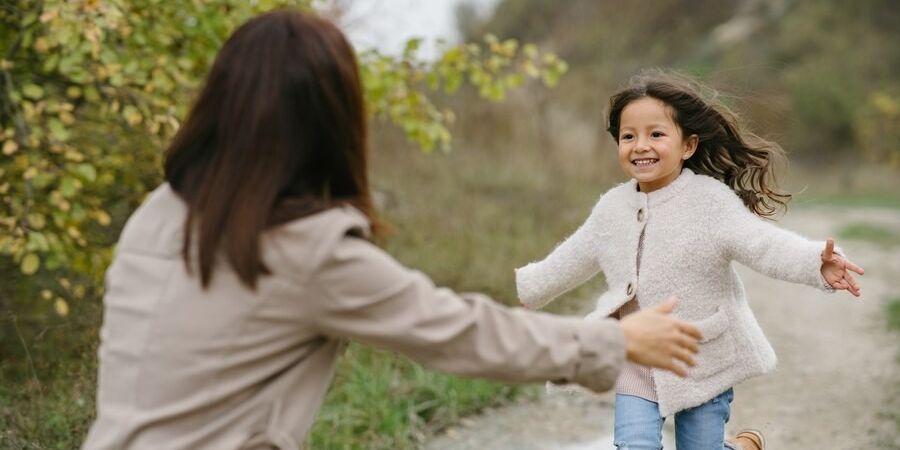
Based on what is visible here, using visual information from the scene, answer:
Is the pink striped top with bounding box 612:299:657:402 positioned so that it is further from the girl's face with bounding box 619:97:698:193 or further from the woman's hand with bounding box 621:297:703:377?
the woman's hand with bounding box 621:297:703:377

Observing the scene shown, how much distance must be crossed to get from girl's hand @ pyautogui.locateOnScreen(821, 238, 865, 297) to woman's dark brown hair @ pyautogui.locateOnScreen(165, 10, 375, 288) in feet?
4.61

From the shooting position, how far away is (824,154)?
1053 inches

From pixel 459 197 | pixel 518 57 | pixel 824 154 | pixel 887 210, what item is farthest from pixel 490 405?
pixel 824 154

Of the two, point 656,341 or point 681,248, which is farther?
point 681,248

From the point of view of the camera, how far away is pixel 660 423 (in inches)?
116

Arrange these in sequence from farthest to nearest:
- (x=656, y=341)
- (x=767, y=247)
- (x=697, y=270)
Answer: (x=697, y=270)
(x=767, y=247)
(x=656, y=341)

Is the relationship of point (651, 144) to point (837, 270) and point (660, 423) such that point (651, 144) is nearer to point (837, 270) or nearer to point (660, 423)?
point (837, 270)

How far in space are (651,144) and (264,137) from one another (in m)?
1.53

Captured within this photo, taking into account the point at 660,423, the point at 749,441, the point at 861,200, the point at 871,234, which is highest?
the point at 660,423

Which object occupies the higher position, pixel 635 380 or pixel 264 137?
pixel 264 137

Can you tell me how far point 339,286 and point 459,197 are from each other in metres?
8.17

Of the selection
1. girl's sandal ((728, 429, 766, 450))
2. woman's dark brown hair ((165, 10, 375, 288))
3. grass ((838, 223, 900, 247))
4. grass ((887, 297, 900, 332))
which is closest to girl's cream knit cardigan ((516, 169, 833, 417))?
girl's sandal ((728, 429, 766, 450))

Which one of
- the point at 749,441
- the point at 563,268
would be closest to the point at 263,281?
the point at 563,268

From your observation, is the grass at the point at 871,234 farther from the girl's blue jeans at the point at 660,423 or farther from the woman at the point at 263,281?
the woman at the point at 263,281
